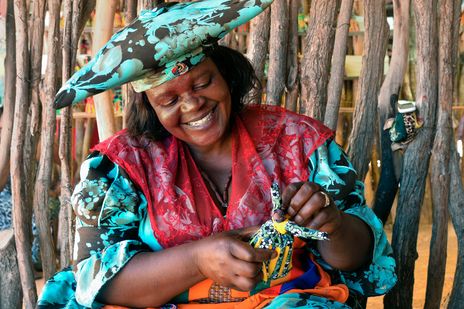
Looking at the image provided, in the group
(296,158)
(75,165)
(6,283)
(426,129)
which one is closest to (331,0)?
(426,129)

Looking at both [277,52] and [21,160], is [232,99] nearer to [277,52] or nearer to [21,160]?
[277,52]

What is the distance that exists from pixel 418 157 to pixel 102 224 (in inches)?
46.8

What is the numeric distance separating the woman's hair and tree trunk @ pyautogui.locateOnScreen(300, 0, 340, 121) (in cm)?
60

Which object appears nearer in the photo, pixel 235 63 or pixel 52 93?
pixel 235 63

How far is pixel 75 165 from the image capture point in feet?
20.0

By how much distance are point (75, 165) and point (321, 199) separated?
4643 mm

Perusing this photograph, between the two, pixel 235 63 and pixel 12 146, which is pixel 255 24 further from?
pixel 12 146

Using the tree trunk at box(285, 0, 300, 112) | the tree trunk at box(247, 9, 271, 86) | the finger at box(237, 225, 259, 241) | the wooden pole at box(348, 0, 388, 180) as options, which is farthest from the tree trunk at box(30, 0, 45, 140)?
the finger at box(237, 225, 259, 241)

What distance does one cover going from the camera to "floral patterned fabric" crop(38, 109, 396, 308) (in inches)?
78.8

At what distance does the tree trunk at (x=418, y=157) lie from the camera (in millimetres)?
2598

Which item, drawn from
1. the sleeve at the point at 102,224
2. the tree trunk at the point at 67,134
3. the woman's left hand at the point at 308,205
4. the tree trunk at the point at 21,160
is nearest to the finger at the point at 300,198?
the woman's left hand at the point at 308,205

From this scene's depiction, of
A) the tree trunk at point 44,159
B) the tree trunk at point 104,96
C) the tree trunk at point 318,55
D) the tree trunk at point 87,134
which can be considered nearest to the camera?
the tree trunk at point 318,55

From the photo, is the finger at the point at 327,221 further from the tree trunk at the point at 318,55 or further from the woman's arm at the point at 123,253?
the tree trunk at the point at 318,55

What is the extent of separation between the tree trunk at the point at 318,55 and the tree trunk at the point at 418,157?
0.32 meters
